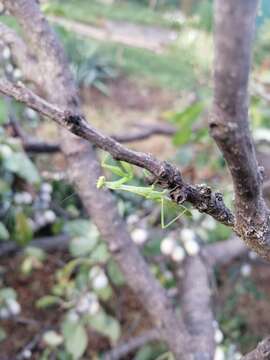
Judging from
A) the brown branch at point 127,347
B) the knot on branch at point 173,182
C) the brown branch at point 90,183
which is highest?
the knot on branch at point 173,182

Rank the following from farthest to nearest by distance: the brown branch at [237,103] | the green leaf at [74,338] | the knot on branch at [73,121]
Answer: the green leaf at [74,338] → the knot on branch at [73,121] → the brown branch at [237,103]

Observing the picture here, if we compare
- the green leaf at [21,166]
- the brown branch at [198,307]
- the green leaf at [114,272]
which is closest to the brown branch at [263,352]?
the brown branch at [198,307]

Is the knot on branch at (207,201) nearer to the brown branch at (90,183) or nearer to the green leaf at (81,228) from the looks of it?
the brown branch at (90,183)

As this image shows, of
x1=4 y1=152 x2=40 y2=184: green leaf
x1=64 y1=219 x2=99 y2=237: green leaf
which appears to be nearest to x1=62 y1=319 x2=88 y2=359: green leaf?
x1=64 y1=219 x2=99 y2=237: green leaf

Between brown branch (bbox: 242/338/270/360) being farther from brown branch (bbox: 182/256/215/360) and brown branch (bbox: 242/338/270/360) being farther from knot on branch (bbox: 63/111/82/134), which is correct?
brown branch (bbox: 182/256/215/360)

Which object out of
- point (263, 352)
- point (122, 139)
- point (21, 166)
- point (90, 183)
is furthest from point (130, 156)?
point (122, 139)
